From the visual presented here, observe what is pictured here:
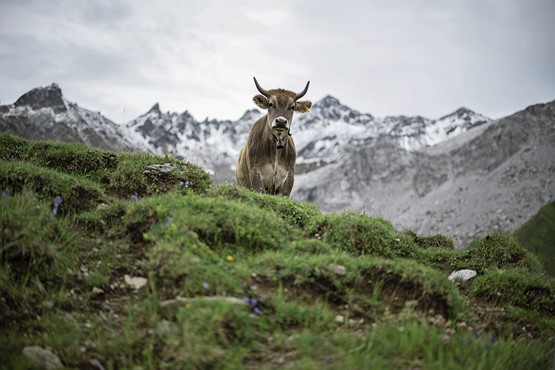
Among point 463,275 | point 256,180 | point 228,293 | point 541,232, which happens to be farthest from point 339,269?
point 541,232

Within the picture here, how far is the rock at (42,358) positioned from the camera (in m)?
4.06

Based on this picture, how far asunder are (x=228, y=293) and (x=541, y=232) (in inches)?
4934

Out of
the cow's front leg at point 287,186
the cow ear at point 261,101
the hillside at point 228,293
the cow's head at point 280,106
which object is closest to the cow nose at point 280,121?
the cow's head at point 280,106

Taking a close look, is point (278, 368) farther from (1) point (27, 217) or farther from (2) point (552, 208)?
(2) point (552, 208)

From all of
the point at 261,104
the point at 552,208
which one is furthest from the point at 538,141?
the point at 261,104

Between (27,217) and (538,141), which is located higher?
(538,141)

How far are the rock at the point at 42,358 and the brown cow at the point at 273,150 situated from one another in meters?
8.65

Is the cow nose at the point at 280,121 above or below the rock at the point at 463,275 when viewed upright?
above

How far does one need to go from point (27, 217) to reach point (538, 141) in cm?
19196

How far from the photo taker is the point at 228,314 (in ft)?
15.2

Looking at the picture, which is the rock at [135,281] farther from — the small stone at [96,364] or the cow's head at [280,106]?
the cow's head at [280,106]

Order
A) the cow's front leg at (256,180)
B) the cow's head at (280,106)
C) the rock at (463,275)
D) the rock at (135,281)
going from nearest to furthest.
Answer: the rock at (135,281) → the rock at (463,275) → the cow's head at (280,106) → the cow's front leg at (256,180)

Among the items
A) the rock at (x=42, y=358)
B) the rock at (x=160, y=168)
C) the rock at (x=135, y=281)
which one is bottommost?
the rock at (x=42, y=358)

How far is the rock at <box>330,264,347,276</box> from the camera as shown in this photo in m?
5.88
